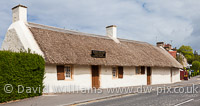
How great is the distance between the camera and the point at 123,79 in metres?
22.5

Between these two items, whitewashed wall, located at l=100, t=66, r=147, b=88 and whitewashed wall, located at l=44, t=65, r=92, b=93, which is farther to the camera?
whitewashed wall, located at l=100, t=66, r=147, b=88

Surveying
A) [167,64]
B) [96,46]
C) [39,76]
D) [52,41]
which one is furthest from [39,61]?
[167,64]

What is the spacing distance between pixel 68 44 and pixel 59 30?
2.18 meters

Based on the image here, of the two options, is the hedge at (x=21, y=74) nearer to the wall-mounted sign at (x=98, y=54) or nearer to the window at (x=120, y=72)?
the wall-mounted sign at (x=98, y=54)

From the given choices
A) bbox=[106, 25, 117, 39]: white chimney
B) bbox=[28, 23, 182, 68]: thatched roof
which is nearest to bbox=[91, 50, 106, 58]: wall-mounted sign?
bbox=[28, 23, 182, 68]: thatched roof

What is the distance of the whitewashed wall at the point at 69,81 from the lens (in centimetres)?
1628

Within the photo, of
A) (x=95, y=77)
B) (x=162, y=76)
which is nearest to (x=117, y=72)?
(x=95, y=77)

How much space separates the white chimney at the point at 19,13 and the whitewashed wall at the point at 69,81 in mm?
5096

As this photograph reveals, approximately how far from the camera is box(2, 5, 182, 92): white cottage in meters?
16.8

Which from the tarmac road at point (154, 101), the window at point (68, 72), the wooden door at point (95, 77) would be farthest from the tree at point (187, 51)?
the tarmac road at point (154, 101)

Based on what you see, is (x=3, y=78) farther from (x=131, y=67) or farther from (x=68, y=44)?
(x=131, y=67)

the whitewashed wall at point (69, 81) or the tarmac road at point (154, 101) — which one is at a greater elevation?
the whitewashed wall at point (69, 81)

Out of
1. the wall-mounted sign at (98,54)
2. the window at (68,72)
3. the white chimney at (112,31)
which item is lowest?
the window at (68,72)

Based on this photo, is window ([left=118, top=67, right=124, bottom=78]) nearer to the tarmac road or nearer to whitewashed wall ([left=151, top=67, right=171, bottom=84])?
whitewashed wall ([left=151, top=67, right=171, bottom=84])
